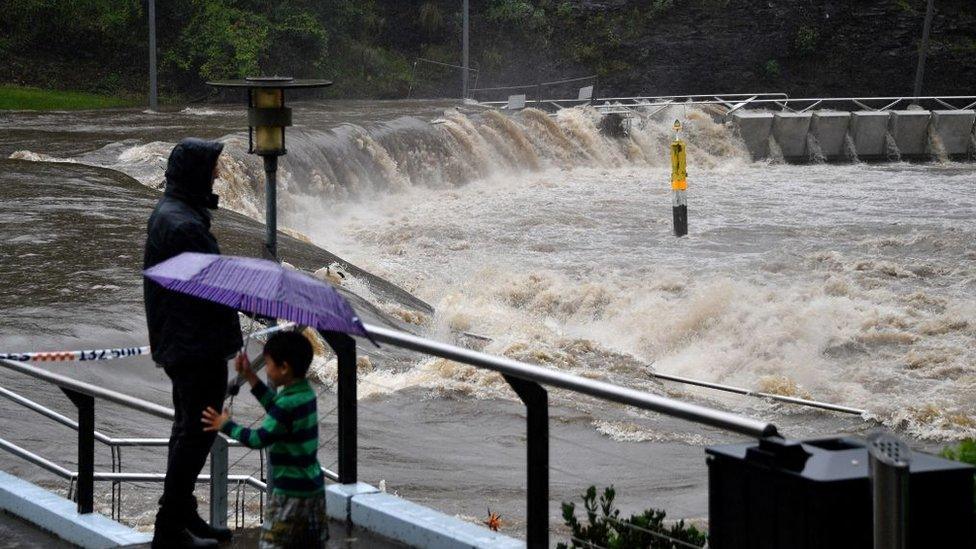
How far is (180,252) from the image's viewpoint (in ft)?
17.1

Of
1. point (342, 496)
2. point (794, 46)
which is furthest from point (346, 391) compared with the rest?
point (794, 46)

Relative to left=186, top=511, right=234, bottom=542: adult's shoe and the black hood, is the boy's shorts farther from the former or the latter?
the black hood

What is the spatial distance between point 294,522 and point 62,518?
6.05ft

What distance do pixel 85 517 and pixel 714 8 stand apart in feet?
173

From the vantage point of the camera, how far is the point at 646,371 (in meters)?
14.2

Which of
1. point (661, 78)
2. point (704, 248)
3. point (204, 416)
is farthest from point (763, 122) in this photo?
point (204, 416)

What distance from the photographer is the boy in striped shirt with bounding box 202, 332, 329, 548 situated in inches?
176

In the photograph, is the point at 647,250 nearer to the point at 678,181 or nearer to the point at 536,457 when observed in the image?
the point at 678,181

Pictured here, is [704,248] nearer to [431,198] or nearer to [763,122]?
[431,198]

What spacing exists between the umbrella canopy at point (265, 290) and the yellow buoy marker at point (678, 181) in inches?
680

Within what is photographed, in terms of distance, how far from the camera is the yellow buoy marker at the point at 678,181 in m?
21.8

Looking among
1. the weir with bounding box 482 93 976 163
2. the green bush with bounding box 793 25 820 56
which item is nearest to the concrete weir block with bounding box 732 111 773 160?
the weir with bounding box 482 93 976 163

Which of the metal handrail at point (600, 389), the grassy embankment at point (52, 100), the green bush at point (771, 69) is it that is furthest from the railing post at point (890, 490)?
the green bush at point (771, 69)

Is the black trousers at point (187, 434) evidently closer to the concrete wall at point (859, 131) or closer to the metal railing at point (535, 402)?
the metal railing at point (535, 402)
